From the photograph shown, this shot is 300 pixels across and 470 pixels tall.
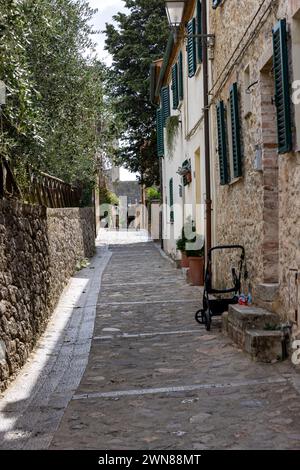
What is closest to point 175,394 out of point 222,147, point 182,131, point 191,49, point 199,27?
point 222,147

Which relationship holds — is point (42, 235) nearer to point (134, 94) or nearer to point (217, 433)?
point (217, 433)

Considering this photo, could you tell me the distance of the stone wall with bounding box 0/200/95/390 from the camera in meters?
5.78

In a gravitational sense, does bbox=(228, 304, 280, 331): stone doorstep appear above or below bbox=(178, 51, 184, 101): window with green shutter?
below

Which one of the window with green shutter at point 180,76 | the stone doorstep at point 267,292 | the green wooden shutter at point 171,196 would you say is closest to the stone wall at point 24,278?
the stone doorstep at point 267,292

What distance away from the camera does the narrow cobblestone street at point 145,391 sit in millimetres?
4133

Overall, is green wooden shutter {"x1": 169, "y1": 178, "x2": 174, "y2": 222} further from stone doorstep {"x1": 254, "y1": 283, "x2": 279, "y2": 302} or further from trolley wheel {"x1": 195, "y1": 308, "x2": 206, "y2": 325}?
stone doorstep {"x1": 254, "y1": 283, "x2": 279, "y2": 302}

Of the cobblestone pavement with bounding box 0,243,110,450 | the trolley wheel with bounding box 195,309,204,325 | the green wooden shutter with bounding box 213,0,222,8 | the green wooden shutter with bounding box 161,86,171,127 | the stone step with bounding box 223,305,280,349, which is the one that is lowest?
the cobblestone pavement with bounding box 0,243,110,450

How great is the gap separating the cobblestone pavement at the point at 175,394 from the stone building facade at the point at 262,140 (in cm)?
88

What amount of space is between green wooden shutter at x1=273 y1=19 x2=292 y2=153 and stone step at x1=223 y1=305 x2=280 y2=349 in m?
1.73

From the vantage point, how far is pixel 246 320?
637cm

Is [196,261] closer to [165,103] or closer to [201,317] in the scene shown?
[201,317]

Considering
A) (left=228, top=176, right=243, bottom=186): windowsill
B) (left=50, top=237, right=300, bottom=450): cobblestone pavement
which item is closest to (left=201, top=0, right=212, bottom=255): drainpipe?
(left=228, top=176, right=243, bottom=186): windowsill

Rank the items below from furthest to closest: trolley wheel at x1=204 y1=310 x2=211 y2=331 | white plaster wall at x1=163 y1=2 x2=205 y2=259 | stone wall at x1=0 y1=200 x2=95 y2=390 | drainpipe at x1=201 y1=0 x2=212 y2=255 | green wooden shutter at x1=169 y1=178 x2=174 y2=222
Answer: green wooden shutter at x1=169 y1=178 x2=174 y2=222
white plaster wall at x1=163 y1=2 x2=205 y2=259
drainpipe at x1=201 y1=0 x2=212 y2=255
trolley wheel at x1=204 y1=310 x2=211 y2=331
stone wall at x1=0 y1=200 x2=95 y2=390

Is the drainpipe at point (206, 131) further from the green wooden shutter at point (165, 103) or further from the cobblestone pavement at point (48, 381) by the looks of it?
the green wooden shutter at point (165, 103)
